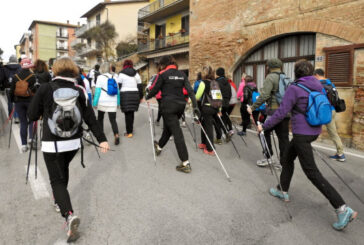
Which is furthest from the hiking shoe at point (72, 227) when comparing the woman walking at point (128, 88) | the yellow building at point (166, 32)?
the yellow building at point (166, 32)

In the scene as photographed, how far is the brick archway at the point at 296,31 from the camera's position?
762cm

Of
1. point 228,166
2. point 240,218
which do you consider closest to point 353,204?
point 240,218

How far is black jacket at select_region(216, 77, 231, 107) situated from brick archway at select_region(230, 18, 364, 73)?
325 centimetres

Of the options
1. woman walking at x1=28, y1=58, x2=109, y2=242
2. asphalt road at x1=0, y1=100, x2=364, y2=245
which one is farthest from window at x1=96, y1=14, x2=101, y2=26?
woman walking at x1=28, y1=58, x2=109, y2=242

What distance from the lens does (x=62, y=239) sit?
A: 9.73 feet

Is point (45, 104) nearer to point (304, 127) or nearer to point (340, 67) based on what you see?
point (304, 127)

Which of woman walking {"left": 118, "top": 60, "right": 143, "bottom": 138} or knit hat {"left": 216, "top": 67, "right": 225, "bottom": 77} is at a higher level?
knit hat {"left": 216, "top": 67, "right": 225, "bottom": 77}

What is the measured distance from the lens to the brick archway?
300 inches

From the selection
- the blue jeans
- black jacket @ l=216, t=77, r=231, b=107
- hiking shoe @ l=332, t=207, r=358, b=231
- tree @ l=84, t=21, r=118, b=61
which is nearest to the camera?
hiking shoe @ l=332, t=207, r=358, b=231

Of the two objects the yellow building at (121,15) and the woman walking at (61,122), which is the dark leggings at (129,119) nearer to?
the woman walking at (61,122)

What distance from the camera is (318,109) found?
131 inches

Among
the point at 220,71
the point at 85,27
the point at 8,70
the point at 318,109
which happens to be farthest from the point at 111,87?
the point at 85,27

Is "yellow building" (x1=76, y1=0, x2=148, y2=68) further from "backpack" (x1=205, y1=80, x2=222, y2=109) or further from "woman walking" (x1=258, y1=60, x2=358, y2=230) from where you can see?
"woman walking" (x1=258, y1=60, x2=358, y2=230)

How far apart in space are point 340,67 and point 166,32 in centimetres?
2198
